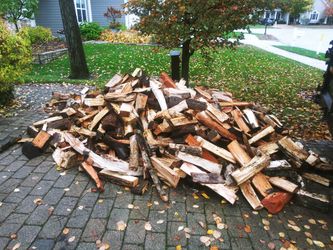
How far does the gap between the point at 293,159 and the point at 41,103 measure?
19.8 feet

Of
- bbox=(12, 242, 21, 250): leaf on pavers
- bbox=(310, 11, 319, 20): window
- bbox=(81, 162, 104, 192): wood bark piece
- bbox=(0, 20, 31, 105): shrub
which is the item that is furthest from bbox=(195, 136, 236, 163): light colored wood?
bbox=(310, 11, 319, 20): window

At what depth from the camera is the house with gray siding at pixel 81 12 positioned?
2031 cm

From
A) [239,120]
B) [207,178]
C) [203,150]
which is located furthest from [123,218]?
[239,120]

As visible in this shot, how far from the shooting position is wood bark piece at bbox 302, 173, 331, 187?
13.3 ft

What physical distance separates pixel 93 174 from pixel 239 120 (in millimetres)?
2495

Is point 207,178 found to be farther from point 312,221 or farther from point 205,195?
point 312,221

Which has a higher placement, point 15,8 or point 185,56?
point 15,8

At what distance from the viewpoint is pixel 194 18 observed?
695cm

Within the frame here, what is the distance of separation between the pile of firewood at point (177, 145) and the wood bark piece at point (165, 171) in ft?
0.05

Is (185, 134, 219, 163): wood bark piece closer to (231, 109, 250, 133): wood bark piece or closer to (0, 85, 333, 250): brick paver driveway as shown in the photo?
(0, 85, 333, 250): brick paver driveway

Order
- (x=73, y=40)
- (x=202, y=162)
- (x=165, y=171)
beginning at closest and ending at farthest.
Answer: (x=165, y=171), (x=202, y=162), (x=73, y=40)

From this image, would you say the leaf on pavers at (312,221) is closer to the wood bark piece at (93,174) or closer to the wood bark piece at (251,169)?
the wood bark piece at (251,169)

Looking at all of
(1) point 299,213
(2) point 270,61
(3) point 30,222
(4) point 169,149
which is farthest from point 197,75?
(3) point 30,222

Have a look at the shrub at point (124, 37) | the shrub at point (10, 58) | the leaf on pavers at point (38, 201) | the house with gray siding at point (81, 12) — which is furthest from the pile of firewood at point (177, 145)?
the house with gray siding at point (81, 12)
